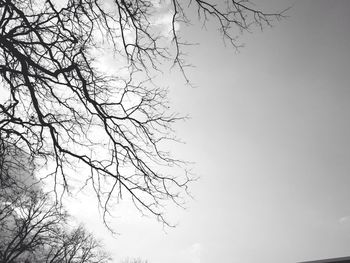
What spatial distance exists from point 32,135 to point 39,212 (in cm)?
1321

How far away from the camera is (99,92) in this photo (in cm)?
430

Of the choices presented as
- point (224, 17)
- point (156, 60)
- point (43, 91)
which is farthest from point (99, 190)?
point (224, 17)

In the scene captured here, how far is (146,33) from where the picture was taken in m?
4.19

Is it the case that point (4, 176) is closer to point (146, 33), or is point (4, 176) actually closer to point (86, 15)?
point (86, 15)

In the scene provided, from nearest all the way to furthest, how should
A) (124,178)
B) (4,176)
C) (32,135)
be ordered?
(124,178) < (32,135) < (4,176)

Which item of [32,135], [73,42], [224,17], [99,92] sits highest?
[224,17]

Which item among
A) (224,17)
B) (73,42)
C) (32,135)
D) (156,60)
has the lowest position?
(32,135)

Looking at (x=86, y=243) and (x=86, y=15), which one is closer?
(x=86, y=15)

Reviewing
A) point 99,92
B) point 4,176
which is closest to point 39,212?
point 4,176

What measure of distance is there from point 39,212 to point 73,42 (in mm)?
14686

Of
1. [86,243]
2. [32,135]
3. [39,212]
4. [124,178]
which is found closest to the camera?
[124,178]

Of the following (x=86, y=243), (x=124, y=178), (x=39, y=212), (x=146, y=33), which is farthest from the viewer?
(x=86, y=243)

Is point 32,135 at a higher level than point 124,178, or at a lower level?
higher

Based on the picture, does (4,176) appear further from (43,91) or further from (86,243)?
(86,243)
